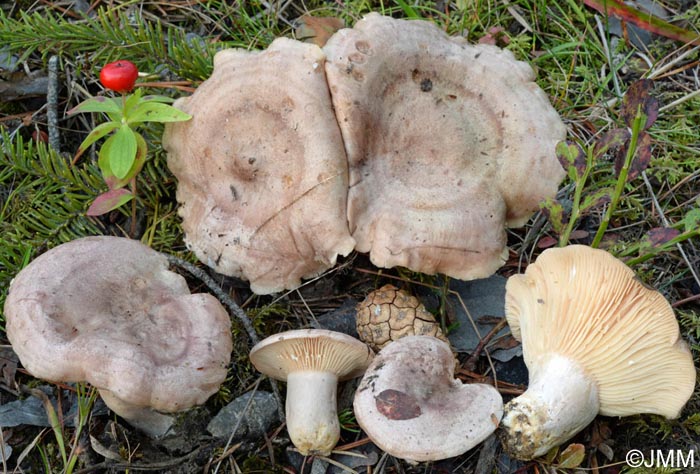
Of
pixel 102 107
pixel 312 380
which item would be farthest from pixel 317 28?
pixel 312 380

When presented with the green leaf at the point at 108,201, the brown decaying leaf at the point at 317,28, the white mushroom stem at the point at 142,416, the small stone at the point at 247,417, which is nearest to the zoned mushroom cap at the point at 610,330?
the small stone at the point at 247,417

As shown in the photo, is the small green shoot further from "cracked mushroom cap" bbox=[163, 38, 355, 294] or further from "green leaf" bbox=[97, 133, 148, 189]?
"cracked mushroom cap" bbox=[163, 38, 355, 294]

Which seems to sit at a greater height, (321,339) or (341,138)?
(341,138)

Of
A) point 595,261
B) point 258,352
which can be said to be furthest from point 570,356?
point 258,352

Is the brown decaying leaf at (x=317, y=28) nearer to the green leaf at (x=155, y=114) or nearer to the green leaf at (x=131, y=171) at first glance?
the green leaf at (x=155, y=114)

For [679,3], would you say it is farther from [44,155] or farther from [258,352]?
[44,155]
